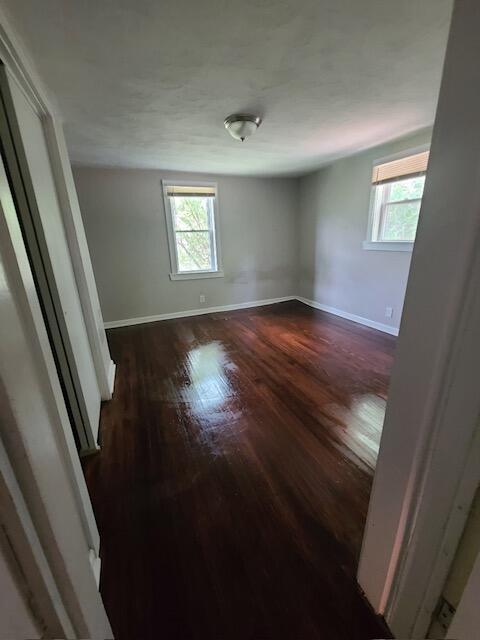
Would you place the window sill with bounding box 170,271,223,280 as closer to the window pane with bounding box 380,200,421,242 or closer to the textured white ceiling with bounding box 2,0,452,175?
the textured white ceiling with bounding box 2,0,452,175

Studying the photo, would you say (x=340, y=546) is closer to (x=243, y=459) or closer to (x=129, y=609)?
(x=243, y=459)

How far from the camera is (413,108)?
7.18ft

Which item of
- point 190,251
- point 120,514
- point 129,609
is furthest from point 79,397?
point 190,251

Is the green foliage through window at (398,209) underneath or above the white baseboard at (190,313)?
above

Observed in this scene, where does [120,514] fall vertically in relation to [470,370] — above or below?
below

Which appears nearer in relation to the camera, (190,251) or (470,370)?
(470,370)

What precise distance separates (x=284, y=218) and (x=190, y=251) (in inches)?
73.9

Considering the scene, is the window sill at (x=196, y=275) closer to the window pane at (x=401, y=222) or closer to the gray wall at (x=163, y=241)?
the gray wall at (x=163, y=241)

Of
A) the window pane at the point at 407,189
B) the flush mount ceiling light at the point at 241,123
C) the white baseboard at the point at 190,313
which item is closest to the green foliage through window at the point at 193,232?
the white baseboard at the point at 190,313

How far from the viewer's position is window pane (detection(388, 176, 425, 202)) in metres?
3.03

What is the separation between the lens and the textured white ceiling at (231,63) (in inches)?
46.1

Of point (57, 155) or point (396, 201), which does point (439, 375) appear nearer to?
point (57, 155)

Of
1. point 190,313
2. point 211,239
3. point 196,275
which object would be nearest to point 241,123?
point 211,239

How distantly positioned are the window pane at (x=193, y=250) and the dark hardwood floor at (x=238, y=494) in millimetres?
2080
